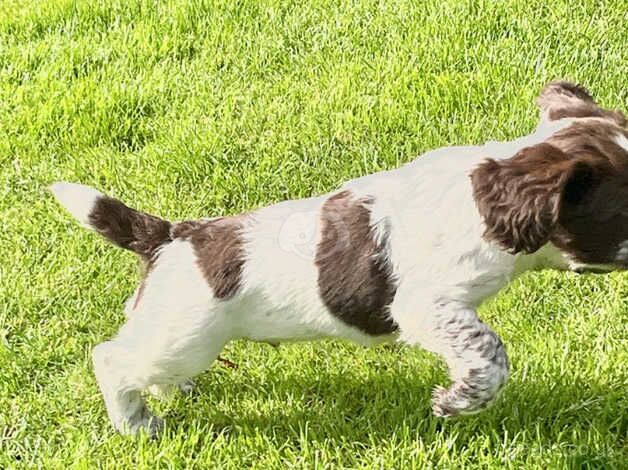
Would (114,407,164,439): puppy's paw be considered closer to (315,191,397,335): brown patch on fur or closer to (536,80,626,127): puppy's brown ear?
(315,191,397,335): brown patch on fur

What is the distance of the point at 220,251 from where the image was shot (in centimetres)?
272

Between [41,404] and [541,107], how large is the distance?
195 cm

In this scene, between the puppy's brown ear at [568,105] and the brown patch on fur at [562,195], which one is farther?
the puppy's brown ear at [568,105]

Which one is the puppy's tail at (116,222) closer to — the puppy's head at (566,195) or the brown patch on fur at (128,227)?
the brown patch on fur at (128,227)

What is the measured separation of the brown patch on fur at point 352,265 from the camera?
2619 millimetres

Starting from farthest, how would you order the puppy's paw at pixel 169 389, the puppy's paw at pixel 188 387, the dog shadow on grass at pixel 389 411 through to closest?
the puppy's paw at pixel 188 387 → the puppy's paw at pixel 169 389 → the dog shadow on grass at pixel 389 411

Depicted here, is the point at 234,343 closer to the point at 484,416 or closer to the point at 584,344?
the point at 484,416

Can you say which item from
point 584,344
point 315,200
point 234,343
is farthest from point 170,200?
point 584,344

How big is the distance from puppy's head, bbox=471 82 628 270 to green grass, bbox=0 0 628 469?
81 centimetres

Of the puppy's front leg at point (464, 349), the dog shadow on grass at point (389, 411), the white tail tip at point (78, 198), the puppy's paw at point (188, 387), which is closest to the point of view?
the puppy's front leg at point (464, 349)

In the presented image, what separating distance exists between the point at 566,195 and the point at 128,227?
4.08ft

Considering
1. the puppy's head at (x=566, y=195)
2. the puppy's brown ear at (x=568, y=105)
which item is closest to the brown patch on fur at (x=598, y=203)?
the puppy's head at (x=566, y=195)

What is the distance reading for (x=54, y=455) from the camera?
3.21 m

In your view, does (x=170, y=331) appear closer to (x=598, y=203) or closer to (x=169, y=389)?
(x=169, y=389)
